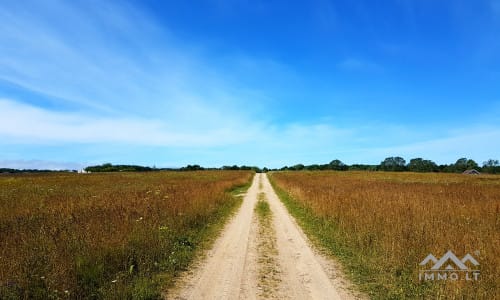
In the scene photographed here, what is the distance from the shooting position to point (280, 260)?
26.1ft

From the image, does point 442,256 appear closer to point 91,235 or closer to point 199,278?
point 199,278

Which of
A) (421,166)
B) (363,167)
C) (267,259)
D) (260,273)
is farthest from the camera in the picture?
(363,167)

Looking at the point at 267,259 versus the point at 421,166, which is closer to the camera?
the point at 267,259

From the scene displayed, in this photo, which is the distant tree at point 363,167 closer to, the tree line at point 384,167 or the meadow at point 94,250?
the tree line at point 384,167

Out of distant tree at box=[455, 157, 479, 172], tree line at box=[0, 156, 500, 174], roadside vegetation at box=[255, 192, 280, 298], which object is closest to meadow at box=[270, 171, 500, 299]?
roadside vegetation at box=[255, 192, 280, 298]

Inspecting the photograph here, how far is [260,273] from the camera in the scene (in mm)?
6898

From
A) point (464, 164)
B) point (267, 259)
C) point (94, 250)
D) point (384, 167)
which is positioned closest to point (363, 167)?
point (384, 167)

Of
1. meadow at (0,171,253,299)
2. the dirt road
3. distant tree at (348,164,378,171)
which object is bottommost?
the dirt road

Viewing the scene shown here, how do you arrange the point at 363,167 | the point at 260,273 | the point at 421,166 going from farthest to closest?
the point at 363,167, the point at 421,166, the point at 260,273

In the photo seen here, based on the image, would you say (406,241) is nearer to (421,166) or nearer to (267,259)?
(267,259)

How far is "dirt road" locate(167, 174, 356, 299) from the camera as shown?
5.77m

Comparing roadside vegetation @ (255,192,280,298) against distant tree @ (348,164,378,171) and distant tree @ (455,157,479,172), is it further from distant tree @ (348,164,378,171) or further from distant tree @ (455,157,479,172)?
distant tree @ (455,157,479,172)

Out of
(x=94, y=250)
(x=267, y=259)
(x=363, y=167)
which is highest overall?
(x=363, y=167)

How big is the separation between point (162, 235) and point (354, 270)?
5.57 m
